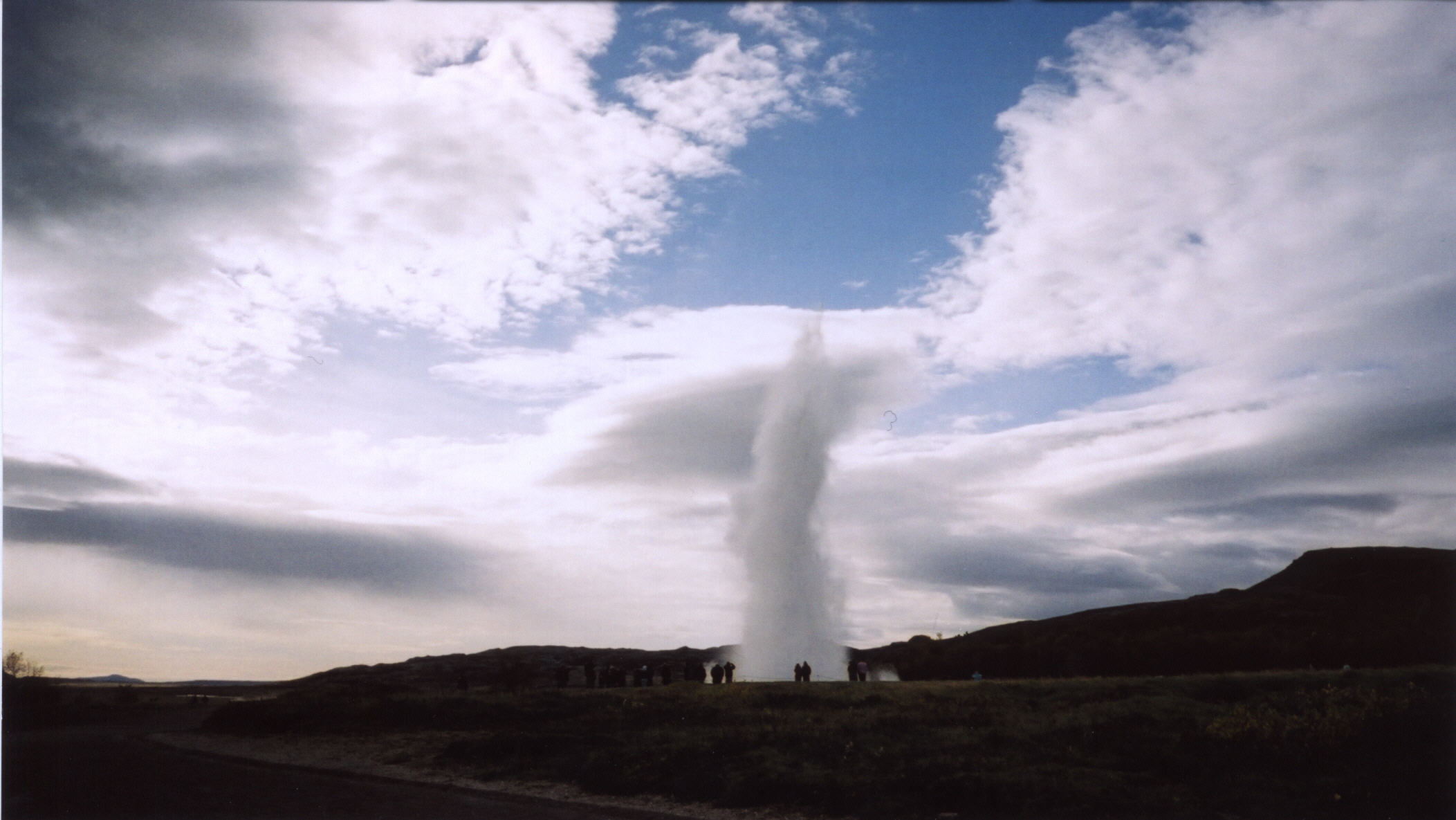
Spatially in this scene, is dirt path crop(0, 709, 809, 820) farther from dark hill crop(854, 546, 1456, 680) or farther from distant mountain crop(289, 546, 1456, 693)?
dark hill crop(854, 546, 1456, 680)

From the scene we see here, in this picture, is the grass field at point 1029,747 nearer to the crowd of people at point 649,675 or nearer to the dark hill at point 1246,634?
the crowd of people at point 649,675

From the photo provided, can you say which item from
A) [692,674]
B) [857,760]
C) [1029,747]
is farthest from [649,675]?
[1029,747]

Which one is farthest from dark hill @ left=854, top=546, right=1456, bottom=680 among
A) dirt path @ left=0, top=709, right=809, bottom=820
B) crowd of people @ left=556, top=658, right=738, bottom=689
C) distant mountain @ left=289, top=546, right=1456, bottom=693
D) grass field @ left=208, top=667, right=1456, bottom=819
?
dirt path @ left=0, top=709, right=809, bottom=820

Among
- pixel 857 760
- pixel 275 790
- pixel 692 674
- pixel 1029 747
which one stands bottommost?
pixel 275 790

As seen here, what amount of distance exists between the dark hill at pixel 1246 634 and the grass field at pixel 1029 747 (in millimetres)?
31882

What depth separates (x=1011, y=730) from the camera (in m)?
→ 27.2

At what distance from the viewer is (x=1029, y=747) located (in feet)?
82.2

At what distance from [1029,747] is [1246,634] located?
5936 cm

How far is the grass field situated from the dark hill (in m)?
31.9

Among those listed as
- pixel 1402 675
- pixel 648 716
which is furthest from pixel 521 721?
pixel 1402 675

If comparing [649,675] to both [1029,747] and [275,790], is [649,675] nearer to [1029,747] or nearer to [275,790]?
[275,790]

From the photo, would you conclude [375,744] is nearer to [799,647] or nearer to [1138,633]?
[799,647]

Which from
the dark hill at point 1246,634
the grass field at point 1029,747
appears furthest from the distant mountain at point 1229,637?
the grass field at point 1029,747

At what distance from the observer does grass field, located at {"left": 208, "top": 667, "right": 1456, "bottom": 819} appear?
20.0m
